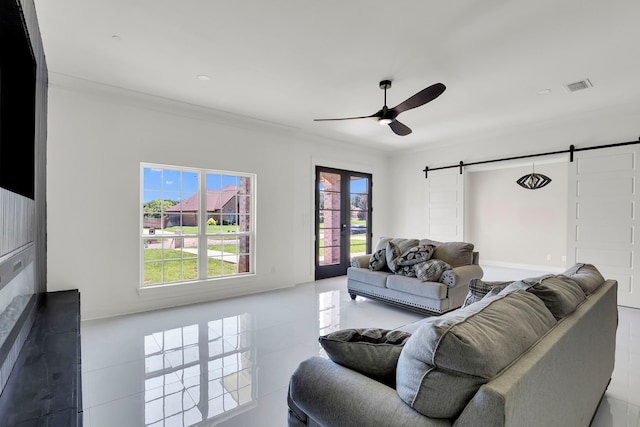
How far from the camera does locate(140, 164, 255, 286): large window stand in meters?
4.38

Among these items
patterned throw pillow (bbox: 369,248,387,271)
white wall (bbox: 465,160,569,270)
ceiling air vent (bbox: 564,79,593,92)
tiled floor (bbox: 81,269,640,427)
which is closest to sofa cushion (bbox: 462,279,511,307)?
tiled floor (bbox: 81,269,640,427)

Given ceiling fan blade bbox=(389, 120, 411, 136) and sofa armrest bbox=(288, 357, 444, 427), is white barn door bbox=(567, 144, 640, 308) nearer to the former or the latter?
ceiling fan blade bbox=(389, 120, 411, 136)

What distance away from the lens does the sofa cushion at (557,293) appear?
1507mm

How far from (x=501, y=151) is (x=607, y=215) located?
1820mm

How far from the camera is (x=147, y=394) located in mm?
2275

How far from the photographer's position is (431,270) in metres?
4.01

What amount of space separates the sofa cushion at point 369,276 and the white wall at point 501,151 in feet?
8.95

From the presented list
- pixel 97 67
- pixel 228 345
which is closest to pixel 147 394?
pixel 228 345

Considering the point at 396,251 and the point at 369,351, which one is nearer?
the point at 369,351

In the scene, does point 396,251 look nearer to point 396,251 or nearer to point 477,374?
point 396,251

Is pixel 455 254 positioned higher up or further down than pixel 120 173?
further down

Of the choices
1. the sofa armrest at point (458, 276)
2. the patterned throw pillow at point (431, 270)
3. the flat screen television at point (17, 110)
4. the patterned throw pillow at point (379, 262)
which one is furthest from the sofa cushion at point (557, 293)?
the flat screen television at point (17, 110)

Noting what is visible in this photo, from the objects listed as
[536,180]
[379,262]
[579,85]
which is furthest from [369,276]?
[536,180]

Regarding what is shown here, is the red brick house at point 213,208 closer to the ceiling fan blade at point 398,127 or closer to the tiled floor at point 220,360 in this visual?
the tiled floor at point 220,360
